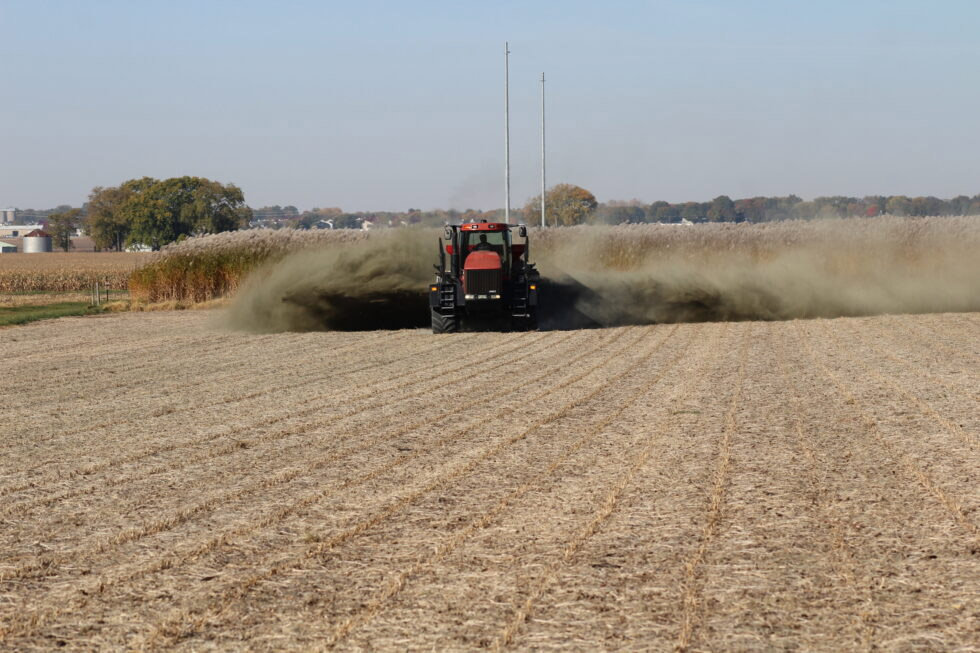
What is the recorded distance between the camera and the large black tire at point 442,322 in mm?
23000

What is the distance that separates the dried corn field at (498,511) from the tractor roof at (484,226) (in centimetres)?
714

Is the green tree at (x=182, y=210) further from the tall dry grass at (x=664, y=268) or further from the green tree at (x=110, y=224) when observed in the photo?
the tall dry grass at (x=664, y=268)

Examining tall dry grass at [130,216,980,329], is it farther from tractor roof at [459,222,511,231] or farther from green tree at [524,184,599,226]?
green tree at [524,184,599,226]

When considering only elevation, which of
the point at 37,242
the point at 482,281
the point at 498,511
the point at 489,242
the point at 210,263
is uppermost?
the point at 37,242

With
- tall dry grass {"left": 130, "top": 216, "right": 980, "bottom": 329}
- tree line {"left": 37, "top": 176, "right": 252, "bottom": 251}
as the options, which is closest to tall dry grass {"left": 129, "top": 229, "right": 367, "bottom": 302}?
tall dry grass {"left": 130, "top": 216, "right": 980, "bottom": 329}

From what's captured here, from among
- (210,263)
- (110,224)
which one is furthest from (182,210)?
(210,263)

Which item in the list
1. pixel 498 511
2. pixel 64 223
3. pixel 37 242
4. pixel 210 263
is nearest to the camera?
pixel 498 511

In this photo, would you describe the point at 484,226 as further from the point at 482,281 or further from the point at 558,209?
the point at 558,209

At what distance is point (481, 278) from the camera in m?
22.2

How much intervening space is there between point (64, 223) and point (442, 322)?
461 feet

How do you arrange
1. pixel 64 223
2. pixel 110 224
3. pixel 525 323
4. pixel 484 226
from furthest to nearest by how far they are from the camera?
pixel 64 223 < pixel 110 224 < pixel 525 323 < pixel 484 226

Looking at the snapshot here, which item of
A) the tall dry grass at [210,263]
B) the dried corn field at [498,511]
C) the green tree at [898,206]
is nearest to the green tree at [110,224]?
the tall dry grass at [210,263]

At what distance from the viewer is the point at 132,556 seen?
21.6ft

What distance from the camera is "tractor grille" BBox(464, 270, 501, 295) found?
2216cm
